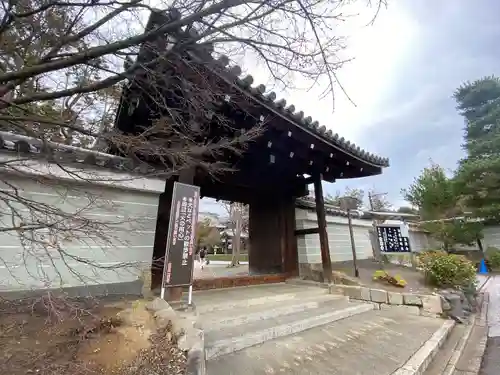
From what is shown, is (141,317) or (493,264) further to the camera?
(493,264)

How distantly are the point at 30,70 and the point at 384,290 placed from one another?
7.01 m

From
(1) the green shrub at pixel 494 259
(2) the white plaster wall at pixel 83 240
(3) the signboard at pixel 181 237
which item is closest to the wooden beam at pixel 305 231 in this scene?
(3) the signboard at pixel 181 237

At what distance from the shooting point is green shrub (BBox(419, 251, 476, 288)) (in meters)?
6.86

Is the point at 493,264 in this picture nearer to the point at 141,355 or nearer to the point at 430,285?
the point at 430,285

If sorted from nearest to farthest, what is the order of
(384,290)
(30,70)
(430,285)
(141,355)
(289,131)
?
(30,70) < (141,355) < (289,131) < (384,290) < (430,285)

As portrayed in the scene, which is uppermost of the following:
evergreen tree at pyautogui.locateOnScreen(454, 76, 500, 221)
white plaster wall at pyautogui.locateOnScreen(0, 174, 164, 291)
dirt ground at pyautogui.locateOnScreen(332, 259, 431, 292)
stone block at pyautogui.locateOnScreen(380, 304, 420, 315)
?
evergreen tree at pyautogui.locateOnScreen(454, 76, 500, 221)

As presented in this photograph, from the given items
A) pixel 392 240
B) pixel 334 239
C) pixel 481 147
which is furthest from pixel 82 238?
pixel 481 147

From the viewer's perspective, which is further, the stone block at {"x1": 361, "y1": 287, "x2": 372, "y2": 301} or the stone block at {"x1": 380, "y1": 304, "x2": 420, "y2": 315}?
the stone block at {"x1": 361, "y1": 287, "x2": 372, "y2": 301}

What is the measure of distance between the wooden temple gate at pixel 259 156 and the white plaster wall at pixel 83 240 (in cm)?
56

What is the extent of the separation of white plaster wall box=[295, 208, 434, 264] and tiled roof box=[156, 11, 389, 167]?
2499 mm

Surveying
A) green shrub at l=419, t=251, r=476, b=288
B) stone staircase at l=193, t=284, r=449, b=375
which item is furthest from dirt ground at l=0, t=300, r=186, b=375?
green shrub at l=419, t=251, r=476, b=288

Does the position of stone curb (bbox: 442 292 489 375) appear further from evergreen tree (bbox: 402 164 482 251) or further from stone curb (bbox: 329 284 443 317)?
evergreen tree (bbox: 402 164 482 251)

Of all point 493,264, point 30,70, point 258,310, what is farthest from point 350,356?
point 493,264

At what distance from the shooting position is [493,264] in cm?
1420
